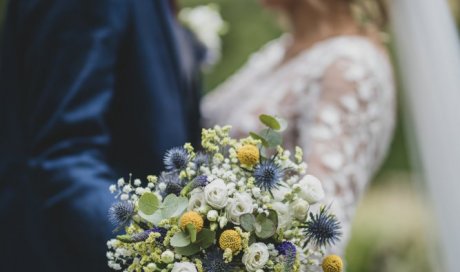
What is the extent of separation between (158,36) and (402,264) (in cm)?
385

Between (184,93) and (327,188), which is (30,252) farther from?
(327,188)

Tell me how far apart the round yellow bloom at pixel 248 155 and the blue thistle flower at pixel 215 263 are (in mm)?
157

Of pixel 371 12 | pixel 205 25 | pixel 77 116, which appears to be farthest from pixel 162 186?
pixel 205 25

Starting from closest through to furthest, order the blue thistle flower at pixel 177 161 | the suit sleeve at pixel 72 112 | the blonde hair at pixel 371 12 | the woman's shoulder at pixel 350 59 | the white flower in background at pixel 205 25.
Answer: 1. the blue thistle flower at pixel 177 161
2. the suit sleeve at pixel 72 112
3. the woman's shoulder at pixel 350 59
4. the blonde hair at pixel 371 12
5. the white flower in background at pixel 205 25

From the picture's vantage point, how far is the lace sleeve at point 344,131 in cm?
198

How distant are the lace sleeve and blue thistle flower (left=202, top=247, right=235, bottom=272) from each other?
87 centimetres

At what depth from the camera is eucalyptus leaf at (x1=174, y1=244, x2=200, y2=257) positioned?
3.56 ft

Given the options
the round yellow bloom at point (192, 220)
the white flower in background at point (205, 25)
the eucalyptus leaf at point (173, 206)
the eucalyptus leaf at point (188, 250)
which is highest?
the white flower in background at point (205, 25)

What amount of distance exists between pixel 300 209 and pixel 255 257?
0.12 m

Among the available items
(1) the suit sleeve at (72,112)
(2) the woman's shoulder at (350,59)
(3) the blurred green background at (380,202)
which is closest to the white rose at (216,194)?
(1) the suit sleeve at (72,112)

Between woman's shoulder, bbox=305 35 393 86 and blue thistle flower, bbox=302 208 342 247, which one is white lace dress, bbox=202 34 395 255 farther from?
blue thistle flower, bbox=302 208 342 247

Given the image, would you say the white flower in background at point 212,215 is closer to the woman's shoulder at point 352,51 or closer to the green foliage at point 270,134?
the green foliage at point 270,134

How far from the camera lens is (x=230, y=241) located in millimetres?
1070

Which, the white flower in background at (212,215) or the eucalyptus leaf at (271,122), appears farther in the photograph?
the eucalyptus leaf at (271,122)
